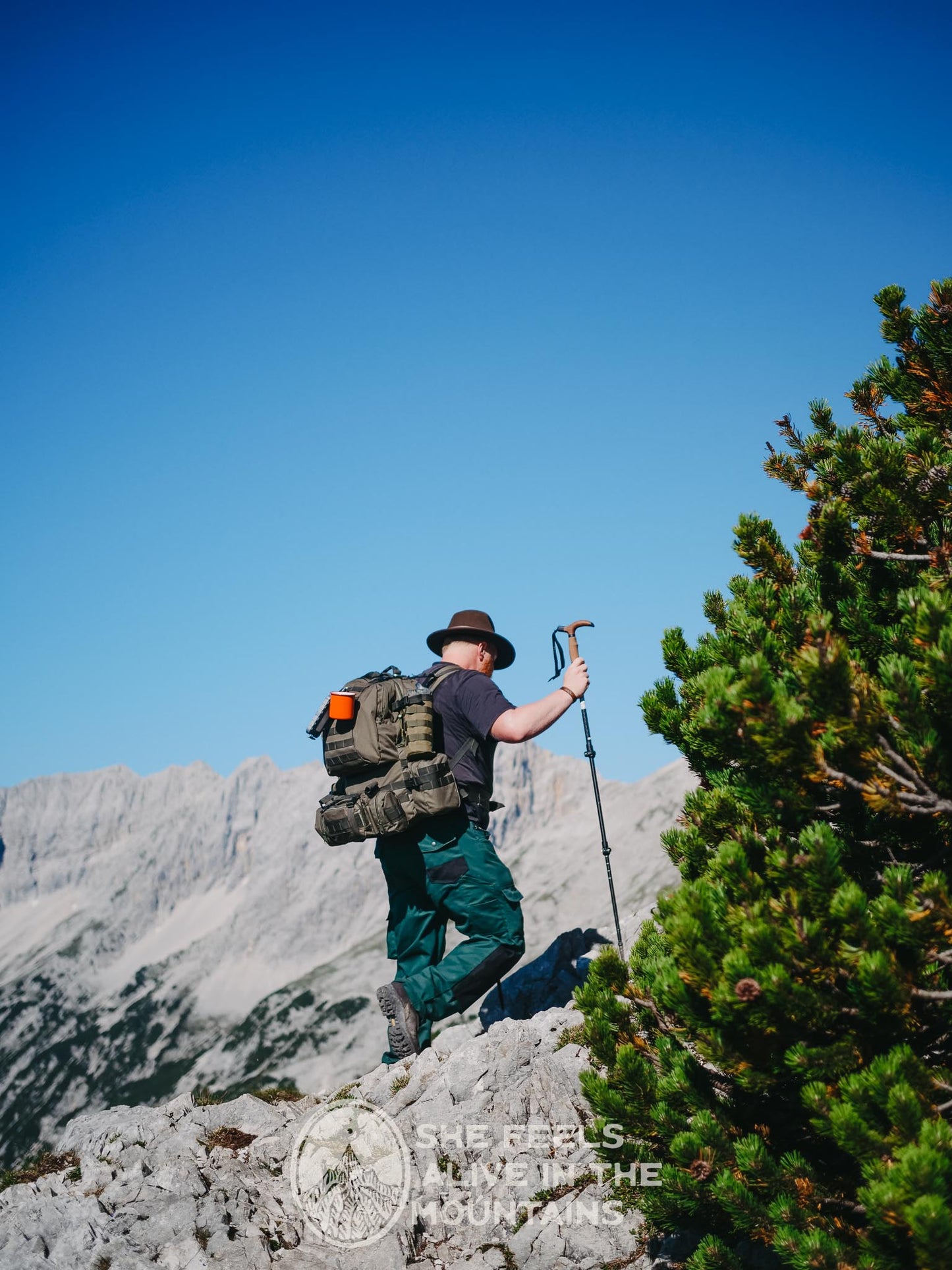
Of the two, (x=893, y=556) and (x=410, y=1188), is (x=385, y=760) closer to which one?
(x=410, y=1188)

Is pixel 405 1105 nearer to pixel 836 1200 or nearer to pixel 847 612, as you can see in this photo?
pixel 836 1200

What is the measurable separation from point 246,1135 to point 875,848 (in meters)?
7.31

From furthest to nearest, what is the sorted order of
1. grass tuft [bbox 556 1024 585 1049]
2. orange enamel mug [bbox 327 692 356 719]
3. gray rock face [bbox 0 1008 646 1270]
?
orange enamel mug [bbox 327 692 356 719] → grass tuft [bbox 556 1024 585 1049] → gray rock face [bbox 0 1008 646 1270]

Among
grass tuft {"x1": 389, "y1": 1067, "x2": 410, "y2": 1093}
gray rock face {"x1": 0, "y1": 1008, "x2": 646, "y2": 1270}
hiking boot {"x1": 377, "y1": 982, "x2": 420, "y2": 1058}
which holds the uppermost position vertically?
hiking boot {"x1": 377, "y1": 982, "x2": 420, "y2": 1058}

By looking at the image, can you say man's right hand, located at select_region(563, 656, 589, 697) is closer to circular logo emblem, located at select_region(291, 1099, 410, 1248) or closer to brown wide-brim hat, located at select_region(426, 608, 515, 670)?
brown wide-brim hat, located at select_region(426, 608, 515, 670)

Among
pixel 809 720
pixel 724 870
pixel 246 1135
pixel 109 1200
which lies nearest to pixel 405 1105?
pixel 246 1135

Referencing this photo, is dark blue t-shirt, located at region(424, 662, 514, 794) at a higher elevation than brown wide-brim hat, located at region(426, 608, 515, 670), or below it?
below

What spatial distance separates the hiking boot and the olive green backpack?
1807 millimetres

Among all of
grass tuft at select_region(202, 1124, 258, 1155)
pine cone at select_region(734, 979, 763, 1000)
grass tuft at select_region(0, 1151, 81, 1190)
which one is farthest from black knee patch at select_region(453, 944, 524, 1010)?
pine cone at select_region(734, 979, 763, 1000)

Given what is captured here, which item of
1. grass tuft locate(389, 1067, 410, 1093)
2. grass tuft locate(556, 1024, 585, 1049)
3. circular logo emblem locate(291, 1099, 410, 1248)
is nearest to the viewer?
circular logo emblem locate(291, 1099, 410, 1248)

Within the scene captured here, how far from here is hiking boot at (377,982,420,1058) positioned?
9570mm

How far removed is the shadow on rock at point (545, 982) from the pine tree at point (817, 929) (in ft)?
18.0

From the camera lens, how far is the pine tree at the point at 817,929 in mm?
4180

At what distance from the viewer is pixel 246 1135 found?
348 inches
